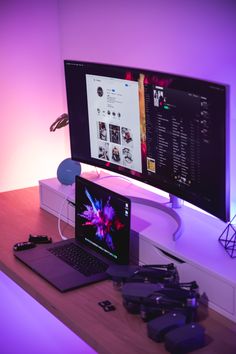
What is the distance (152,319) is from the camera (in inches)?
81.7

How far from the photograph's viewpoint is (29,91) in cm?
342

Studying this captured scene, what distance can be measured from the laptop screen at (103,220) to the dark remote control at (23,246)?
0.59 ft

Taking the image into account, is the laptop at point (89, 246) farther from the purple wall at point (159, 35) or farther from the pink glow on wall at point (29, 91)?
the pink glow on wall at point (29, 91)

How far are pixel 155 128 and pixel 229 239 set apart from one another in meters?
0.47

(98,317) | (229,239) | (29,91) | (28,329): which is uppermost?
(29,91)

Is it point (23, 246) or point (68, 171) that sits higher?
point (68, 171)

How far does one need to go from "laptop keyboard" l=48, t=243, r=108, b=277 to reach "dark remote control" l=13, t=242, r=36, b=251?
0.25ft

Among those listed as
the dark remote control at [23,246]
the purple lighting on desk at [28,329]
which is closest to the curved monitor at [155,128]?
the dark remote control at [23,246]

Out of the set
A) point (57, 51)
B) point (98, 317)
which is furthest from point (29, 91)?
point (98, 317)

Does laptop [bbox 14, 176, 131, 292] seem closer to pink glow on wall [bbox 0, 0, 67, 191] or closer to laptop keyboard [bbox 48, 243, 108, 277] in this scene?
laptop keyboard [bbox 48, 243, 108, 277]

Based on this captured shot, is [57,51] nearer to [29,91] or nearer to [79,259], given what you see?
[29,91]

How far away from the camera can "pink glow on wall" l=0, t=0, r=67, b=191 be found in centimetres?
331

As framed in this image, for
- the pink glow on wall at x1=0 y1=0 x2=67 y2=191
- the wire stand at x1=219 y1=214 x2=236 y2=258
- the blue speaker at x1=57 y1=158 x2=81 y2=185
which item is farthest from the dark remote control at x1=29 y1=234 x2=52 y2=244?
the pink glow on wall at x1=0 y1=0 x2=67 y2=191

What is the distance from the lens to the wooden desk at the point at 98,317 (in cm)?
197
